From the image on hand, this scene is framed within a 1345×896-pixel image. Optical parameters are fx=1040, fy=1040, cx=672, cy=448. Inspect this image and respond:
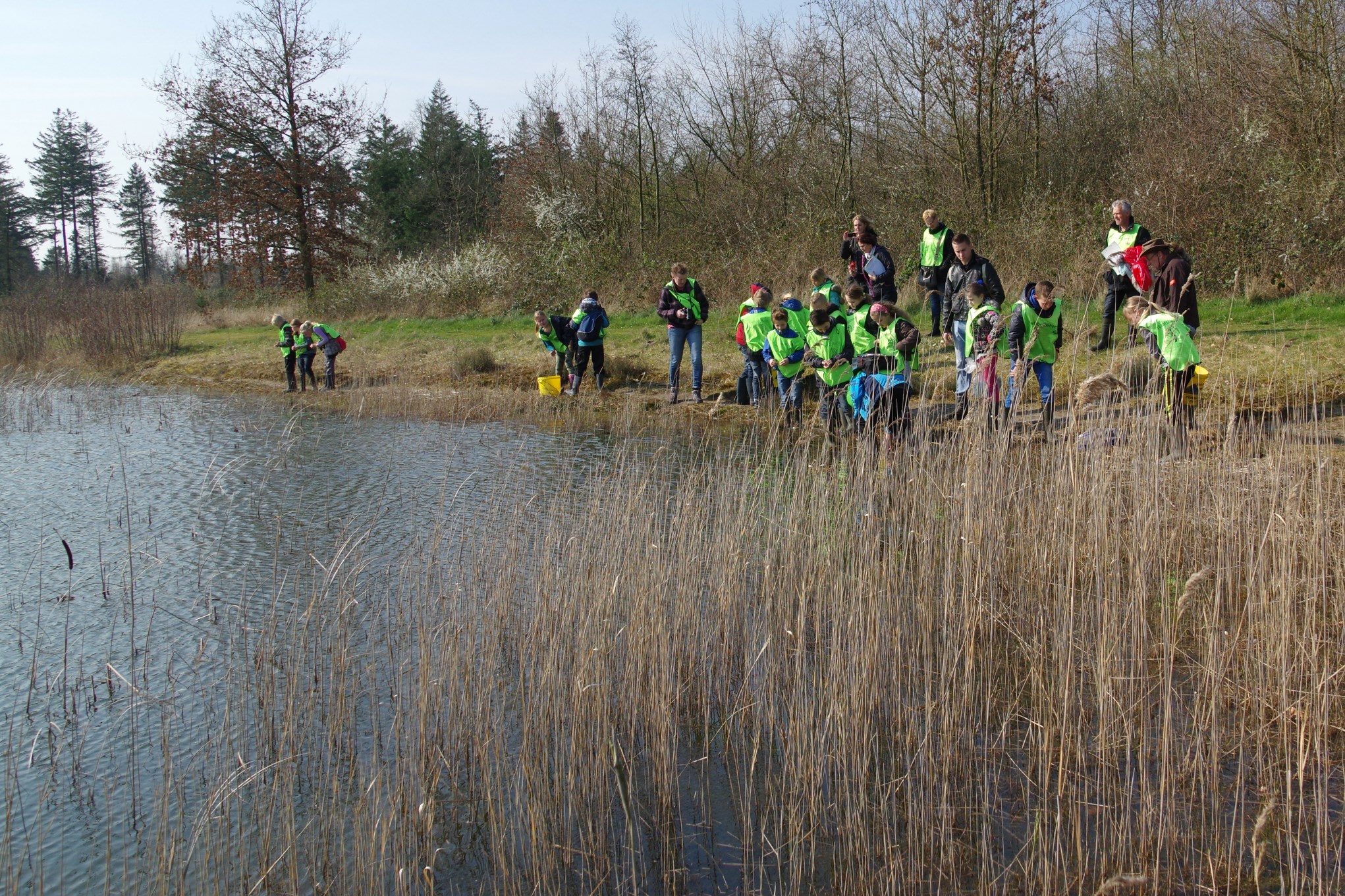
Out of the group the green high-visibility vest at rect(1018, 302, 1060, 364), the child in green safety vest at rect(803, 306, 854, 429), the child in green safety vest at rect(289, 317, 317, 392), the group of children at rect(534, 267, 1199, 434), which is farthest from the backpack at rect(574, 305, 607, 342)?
the green high-visibility vest at rect(1018, 302, 1060, 364)

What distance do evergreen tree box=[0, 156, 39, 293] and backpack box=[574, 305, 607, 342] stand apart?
1896 inches

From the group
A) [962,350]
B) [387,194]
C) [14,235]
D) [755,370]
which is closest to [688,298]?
[755,370]

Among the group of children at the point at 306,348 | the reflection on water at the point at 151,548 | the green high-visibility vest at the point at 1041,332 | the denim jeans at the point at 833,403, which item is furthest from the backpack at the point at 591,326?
the green high-visibility vest at the point at 1041,332

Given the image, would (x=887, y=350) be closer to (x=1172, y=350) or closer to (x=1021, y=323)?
(x=1021, y=323)

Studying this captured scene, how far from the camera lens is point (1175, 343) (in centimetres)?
784

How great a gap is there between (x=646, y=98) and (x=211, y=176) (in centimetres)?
1357

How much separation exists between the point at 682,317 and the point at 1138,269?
5.47 m

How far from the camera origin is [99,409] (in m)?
16.5

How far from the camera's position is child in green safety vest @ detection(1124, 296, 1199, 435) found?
25.3ft

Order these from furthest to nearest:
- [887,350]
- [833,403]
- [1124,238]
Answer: [1124,238] → [833,403] → [887,350]

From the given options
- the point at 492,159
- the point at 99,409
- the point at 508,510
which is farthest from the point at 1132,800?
the point at 492,159

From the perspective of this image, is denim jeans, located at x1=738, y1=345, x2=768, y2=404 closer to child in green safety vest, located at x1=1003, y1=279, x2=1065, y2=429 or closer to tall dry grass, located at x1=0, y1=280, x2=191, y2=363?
child in green safety vest, located at x1=1003, y1=279, x2=1065, y2=429

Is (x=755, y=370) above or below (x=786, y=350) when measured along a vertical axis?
below

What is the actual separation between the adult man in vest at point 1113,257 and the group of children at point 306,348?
40.2 feet
